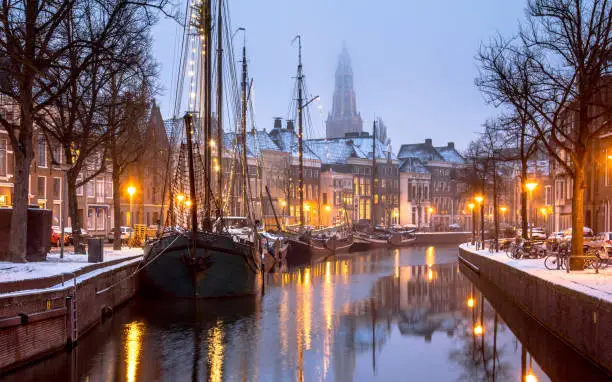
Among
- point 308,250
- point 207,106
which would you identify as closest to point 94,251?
point 207,106

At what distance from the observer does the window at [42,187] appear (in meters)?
67.6

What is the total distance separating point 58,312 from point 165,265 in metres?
13.3

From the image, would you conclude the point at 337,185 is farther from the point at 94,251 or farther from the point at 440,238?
the point at 94,251

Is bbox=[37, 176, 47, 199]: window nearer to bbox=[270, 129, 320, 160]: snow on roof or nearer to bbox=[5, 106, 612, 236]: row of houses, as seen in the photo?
bbox=[5, 106, 612, 236]: row of houses

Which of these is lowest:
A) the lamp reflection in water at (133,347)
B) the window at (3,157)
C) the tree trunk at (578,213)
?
the lamp reflection in water at (133,347)

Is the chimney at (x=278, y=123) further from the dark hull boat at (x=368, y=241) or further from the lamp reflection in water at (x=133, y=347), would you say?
the lamp reflection in water at (x=133, y=347)

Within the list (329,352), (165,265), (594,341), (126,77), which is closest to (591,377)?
(594,341)

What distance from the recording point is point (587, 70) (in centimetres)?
3095

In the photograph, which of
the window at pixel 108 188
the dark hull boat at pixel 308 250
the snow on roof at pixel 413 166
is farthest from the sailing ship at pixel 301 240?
the snow on roof at pixel 413 166

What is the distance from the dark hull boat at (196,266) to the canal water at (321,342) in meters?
0.64

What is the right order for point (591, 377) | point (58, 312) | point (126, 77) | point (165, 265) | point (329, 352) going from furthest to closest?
1. point (126, 77)
2. point (165, 265)
3. point (329, 352)
4. point (58, 312)
5. point (591, 377)

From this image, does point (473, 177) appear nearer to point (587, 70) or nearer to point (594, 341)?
point (587, 70)

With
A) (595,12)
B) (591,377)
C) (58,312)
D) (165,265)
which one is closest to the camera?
(591,377)

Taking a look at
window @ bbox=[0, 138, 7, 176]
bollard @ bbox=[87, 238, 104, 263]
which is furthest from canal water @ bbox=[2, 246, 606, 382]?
window @ bbox=[0, 138, 7, 176]
